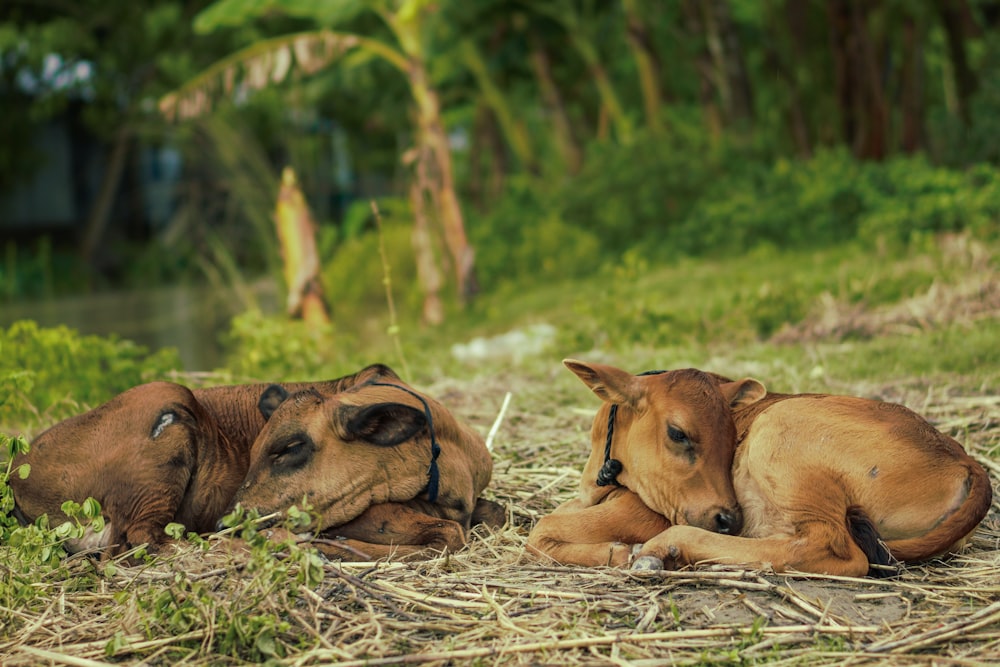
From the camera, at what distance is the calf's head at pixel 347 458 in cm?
479

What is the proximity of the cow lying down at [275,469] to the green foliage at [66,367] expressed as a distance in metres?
2.60

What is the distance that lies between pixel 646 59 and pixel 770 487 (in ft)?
56.1

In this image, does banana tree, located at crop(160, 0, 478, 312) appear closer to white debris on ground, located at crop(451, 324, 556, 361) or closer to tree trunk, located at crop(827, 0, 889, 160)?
white debris on ground, located at crop(451, 324, 556, 361)

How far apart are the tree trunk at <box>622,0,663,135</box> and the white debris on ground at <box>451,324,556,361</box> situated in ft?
32.6

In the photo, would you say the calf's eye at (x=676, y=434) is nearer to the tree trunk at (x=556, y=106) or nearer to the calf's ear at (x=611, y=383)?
the calf's ear at (x=611, y=383)

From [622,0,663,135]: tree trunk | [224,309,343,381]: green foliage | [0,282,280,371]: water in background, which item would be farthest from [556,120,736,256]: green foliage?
[224,309,343,381]: green foliage

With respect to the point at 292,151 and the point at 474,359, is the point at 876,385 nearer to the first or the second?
the point at 474,359

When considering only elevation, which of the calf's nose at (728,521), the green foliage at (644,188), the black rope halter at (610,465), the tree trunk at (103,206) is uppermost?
the tree trunk at (103,206)

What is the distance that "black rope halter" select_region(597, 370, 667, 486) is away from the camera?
4789 mm

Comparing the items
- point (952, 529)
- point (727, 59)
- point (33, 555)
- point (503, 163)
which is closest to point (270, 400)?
point (33, 555)

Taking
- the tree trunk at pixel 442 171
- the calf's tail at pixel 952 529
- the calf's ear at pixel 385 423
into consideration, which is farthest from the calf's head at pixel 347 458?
the tree trunk at pixel 442 171

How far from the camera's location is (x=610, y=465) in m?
4.79

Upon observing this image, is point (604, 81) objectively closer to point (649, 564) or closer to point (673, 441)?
point (673, 441)

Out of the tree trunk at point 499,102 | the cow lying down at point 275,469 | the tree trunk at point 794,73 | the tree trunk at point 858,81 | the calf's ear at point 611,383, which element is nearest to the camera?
the calf's ear at point 611,383
